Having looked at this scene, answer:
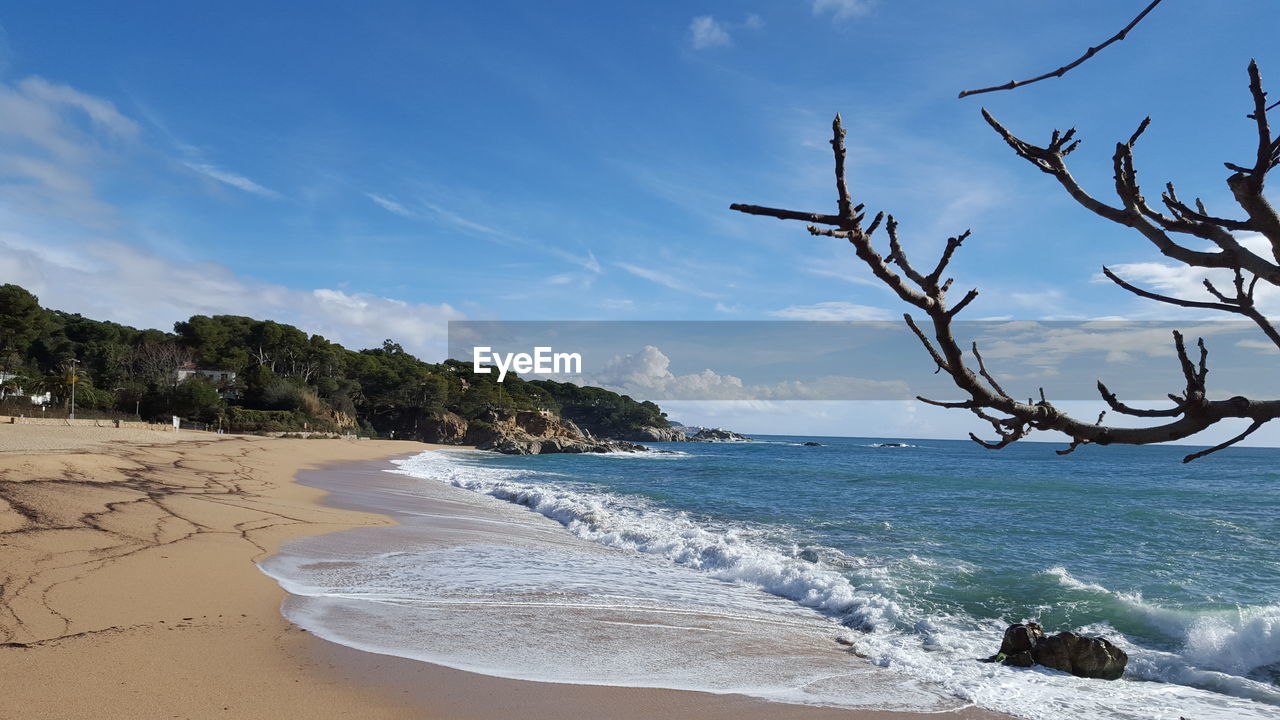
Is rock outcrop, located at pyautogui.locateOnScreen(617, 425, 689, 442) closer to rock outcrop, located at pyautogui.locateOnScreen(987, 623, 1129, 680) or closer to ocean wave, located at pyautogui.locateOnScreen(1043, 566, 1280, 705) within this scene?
ocean wave, located at pyautogui.locateOnScreen(1043, 566, 1280, 705)

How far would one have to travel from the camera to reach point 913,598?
346 inches

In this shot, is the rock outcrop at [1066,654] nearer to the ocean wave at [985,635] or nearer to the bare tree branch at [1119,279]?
the ocean wave at [985,635]

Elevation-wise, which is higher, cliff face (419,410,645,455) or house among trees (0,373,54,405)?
house among trees (0,373,54,405)

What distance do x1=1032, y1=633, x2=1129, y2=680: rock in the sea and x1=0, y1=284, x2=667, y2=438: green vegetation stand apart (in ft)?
147

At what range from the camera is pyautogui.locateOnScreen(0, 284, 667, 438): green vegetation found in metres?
45.7

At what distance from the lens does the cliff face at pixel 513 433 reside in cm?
6326

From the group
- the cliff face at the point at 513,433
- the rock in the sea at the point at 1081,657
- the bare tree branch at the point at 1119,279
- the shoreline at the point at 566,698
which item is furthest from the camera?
the cliff face at the point at 513,433

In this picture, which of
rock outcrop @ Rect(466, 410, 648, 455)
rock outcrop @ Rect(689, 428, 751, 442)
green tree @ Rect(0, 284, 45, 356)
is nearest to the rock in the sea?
rock outcrop @ Rect(466, 410, 648, 455)

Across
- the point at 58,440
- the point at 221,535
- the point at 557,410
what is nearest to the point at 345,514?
the point at 221,535

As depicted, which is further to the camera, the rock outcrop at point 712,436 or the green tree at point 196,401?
the rock outcrop at point 712,436

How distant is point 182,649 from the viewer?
17.0ft

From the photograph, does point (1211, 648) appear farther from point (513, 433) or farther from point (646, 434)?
point (646, 434)

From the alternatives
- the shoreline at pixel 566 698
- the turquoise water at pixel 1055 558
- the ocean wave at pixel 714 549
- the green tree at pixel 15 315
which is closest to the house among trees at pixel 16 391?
the green tree at pixel 15 315

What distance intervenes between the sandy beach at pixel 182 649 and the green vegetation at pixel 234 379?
119ft
